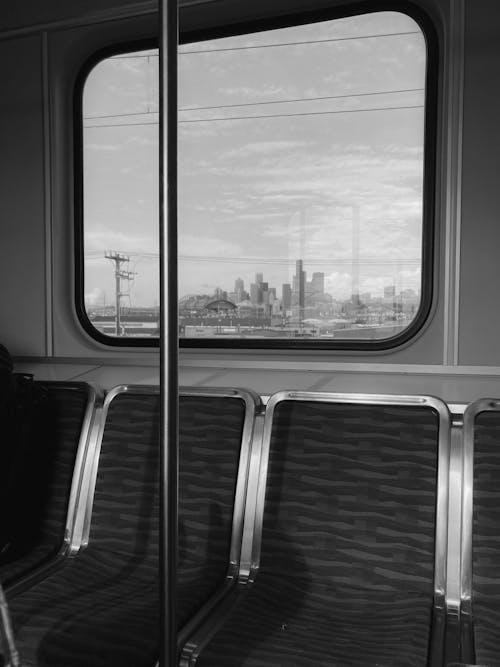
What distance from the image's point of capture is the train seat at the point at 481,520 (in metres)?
1.42

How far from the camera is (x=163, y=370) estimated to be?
63cm

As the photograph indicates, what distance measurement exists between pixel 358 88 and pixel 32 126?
1.33 metres

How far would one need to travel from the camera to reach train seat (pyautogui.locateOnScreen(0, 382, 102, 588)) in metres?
1.83

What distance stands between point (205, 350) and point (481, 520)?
1.13 meters

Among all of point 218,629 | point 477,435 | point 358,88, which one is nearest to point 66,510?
point 218,629

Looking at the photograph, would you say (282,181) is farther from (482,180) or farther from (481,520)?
(481,520)

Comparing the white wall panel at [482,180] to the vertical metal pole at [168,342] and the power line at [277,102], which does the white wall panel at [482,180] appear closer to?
the power line at [277,102]

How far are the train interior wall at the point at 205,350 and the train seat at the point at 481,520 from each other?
0.13 metres

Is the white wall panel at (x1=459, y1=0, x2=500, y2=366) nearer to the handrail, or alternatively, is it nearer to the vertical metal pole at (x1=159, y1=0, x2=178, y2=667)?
the vertical metal pole at (x1=159, y1=0, x2=178, y2=667)

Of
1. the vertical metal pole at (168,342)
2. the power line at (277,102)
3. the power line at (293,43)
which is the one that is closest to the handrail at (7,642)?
the vertical metal pole at (168,342)

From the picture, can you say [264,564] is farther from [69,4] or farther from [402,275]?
[69,4]

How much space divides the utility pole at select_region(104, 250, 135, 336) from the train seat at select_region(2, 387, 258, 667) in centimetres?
50

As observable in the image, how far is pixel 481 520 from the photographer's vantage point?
1481 millimetres

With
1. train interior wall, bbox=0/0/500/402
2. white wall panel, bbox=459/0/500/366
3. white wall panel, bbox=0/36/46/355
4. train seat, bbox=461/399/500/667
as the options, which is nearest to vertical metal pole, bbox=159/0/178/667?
train seat, bbox=461/399/500/667
